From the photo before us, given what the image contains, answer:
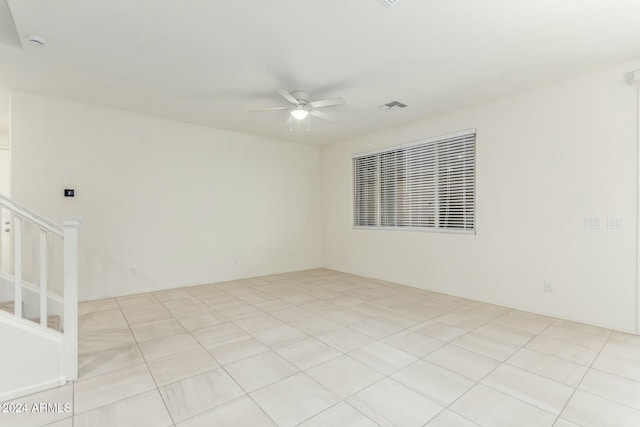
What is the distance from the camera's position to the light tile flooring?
179 cm

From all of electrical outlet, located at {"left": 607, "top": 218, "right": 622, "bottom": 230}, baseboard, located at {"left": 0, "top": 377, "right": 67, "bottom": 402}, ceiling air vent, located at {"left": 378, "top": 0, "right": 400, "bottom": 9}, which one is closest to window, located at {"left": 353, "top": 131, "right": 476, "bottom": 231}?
electrical outlet, located at {"left": 607, "top": 218, "right": 622, "bottom": 230}

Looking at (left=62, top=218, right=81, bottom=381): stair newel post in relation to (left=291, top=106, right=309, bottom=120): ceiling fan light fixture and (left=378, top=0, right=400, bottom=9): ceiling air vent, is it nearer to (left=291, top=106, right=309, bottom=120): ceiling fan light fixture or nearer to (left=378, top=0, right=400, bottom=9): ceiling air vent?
(left=291, top=106, right=309, bottom=120): ceiling fan light fixture

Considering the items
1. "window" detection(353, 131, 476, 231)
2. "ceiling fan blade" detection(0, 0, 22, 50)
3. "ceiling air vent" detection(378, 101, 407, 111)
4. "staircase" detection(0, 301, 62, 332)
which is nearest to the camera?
"ceiling fan blade" detection(0, 0, 22, 50)

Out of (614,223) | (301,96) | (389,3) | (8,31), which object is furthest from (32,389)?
(614,223)

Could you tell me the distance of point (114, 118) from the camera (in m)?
4.39

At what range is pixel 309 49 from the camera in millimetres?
2777

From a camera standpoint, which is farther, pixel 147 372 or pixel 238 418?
pixel 147 372

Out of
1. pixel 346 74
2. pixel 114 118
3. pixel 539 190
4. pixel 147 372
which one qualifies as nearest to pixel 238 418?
pixel 147 372

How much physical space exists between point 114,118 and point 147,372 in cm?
381

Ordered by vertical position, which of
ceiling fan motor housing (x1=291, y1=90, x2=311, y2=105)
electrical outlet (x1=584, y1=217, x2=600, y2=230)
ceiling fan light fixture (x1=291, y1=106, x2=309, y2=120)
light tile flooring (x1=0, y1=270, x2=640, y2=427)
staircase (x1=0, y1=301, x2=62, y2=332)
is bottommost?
light tile flooring (x1=0, y1=270, x2=640, y2=427)

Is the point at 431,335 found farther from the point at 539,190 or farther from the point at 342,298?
the point at 539,190

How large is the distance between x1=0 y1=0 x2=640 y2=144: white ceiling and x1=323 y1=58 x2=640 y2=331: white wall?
0.31 m

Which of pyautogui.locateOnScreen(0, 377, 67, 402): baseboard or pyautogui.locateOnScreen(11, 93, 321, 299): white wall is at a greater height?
pyautogui.locateOnScreen(11, 93, 321, 299): white wall

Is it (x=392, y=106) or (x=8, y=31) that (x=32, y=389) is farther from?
(x=392, y=106)
